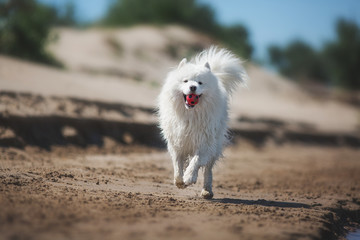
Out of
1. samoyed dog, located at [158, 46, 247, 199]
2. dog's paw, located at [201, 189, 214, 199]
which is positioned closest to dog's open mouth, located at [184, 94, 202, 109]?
samoyed dog, located at [158, 46, 247, 199]

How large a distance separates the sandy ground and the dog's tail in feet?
6.09

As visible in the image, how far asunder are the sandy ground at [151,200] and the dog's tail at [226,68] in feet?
6.09

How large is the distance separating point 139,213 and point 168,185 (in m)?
2.61

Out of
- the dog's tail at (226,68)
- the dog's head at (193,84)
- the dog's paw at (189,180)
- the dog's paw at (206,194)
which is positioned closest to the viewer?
the dog's paw at (189,180)

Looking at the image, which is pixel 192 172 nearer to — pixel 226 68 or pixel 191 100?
pixel 191 100

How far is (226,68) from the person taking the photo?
766 centimetres

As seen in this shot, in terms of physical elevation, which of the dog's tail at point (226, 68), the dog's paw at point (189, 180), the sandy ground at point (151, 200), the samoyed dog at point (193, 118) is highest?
A: the dog's tail at point (226, 68)

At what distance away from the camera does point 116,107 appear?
1361 centimetres

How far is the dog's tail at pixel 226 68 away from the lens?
7598 millimetres

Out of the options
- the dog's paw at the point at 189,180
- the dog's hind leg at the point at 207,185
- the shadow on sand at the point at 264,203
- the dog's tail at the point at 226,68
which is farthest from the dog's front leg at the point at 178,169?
the dog's tail at the point at 226,68

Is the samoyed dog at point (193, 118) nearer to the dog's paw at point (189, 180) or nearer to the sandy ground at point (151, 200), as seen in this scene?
the dog's paw at point (189, 180)

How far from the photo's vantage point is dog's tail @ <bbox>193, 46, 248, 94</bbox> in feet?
24.9

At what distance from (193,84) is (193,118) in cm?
62

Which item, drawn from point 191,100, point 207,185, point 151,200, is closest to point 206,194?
point 207,185
